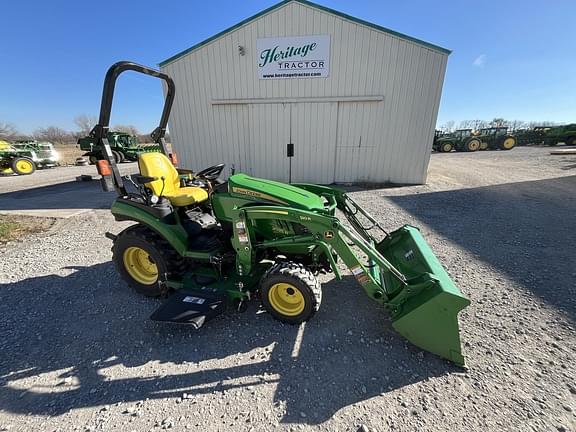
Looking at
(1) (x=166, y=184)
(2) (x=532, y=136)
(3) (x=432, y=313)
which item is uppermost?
(2) (x=532, y=136)

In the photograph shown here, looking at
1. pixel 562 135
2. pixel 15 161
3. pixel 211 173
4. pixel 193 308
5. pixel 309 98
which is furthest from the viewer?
pixel 562 135

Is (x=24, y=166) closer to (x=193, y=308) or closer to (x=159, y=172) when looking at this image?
(x=159, y=172)

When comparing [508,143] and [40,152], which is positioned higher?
[508,143]

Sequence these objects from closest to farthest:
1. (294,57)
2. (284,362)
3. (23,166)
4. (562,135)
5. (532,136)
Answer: (284,362), (294,57), (23,166), (562,135), (532,136)

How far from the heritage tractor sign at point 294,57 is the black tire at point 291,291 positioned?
7.25m

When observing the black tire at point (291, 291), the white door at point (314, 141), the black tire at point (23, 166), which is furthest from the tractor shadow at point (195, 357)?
the black tire at point (23, 166)

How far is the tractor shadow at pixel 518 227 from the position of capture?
122 inches

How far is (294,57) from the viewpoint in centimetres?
761

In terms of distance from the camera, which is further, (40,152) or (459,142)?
(459,142)

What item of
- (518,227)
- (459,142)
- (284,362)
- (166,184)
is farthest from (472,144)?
(284,362)

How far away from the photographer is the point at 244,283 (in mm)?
2600

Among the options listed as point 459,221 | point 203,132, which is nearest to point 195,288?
point 459,221

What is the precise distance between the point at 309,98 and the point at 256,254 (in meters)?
6.72

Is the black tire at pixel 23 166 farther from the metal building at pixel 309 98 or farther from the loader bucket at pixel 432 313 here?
the loader bucket at pixel 432 313
